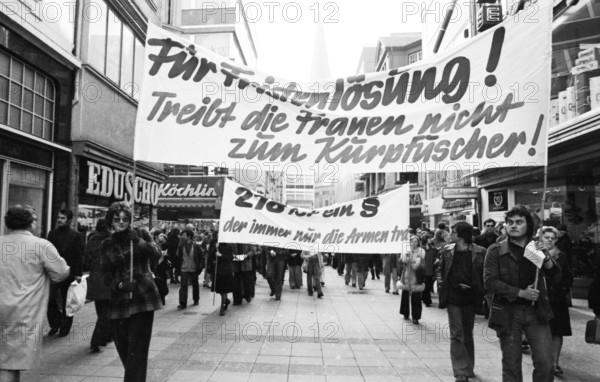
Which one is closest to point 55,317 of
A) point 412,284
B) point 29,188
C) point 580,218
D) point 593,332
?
point 29,188

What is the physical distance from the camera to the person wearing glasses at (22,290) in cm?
414

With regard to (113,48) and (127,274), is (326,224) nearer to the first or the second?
(127,274)

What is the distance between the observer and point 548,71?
4379 mm

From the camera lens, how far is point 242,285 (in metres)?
11.6

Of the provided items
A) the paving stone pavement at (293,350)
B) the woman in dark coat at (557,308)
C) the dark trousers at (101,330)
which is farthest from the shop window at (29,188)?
the woman in dark coat at (557,308)

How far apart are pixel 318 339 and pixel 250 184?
49.2 m

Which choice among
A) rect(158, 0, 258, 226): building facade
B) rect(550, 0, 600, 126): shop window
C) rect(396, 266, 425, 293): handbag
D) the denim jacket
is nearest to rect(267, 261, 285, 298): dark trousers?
rect(158, 0, 258, 226): building facade

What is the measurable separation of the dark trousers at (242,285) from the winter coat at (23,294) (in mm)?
6731

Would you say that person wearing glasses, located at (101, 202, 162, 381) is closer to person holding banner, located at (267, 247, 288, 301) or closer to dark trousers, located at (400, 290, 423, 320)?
dark trousers, located at (400, 290, 423, 320)

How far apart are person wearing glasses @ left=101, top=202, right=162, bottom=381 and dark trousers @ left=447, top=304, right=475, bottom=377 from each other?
3.53 m

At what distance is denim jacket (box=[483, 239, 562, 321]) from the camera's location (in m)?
4.30

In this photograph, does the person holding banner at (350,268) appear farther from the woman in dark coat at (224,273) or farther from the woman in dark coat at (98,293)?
the woman in dark coat at (98,293)

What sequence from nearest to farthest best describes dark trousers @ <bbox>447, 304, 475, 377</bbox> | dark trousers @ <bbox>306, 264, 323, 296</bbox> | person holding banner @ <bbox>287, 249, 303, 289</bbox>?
dark trousers @ <bbox>447, 304, 475, 377</bbox>, dark trousers @ <bbox>306, 264, 323, 296</bbox>, person holding banner @ <bbox>287, 249, 303, 289</bbox>

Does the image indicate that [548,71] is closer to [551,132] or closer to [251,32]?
[551,132]
